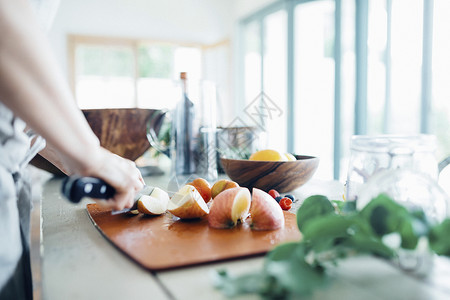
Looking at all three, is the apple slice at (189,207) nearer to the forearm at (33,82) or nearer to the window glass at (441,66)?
the forearm at (33,82)

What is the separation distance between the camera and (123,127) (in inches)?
50.4

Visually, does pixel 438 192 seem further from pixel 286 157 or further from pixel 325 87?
pixel 325 87

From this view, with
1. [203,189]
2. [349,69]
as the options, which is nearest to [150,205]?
[203,189]

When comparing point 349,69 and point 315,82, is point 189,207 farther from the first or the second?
point 315,82

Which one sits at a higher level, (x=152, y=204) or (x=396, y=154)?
(x=396, y=154)

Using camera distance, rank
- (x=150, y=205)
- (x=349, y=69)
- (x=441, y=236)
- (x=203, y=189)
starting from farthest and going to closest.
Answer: (x=349, y=69) → (x=203, y=189) → (x=150, y=205) → (x=441, y=236)

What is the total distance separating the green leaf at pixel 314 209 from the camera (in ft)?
1.54

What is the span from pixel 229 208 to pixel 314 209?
0.54 ft

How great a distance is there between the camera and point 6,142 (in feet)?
1.77

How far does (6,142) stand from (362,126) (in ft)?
11.1

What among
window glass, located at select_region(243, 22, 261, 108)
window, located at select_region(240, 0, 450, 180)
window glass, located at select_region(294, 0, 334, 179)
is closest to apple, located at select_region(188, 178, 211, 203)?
window, located at select_region(240, 0, 450, 180)

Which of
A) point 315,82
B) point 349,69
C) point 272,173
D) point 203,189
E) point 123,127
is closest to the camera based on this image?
point 203,189

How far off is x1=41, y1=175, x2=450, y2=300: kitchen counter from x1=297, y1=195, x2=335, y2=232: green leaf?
0.21 ft

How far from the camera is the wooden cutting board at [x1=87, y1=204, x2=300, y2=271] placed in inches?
18.5
